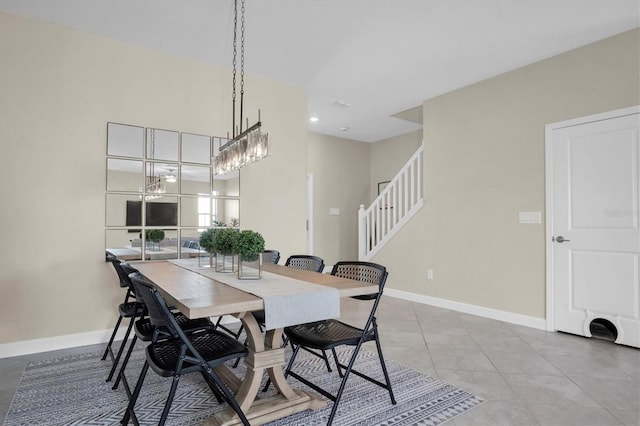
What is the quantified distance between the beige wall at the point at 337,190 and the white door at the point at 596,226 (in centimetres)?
399

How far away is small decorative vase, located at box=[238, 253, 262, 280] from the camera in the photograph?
2201 mm

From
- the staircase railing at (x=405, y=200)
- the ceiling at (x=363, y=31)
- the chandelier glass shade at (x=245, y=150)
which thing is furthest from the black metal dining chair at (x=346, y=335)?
the staircase railing at (x=405, y=200)

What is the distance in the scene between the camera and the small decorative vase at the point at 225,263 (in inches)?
101

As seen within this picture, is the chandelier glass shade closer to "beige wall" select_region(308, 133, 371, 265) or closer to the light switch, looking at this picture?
the light switch

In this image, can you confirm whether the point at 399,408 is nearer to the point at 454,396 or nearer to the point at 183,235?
the point at 454,396

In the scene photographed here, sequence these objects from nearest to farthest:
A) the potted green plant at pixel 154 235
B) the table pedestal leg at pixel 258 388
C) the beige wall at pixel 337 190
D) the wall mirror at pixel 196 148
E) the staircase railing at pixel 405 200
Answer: the table pedestal leg at pixel 258 388 → the potted green plant at pixel 154 235 → the wall mirror at pixel 196 148 → the staircase railing at pixel 405 200 → the beige wall at pixel 337 190

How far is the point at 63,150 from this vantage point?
3227 millimetres

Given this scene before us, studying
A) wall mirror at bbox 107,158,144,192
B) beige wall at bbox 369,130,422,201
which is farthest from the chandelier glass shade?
beige wall at bbox 369,130,422,201

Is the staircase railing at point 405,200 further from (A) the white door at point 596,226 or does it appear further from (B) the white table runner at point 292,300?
(B) the white table runner at point 292,300

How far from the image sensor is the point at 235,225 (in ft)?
13.4

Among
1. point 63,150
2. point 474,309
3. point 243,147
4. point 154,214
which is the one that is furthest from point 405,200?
point 63,150

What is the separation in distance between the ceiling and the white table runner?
7.16 ft

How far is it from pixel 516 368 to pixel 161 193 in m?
3.45

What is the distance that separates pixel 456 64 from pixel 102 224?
3873 mm
